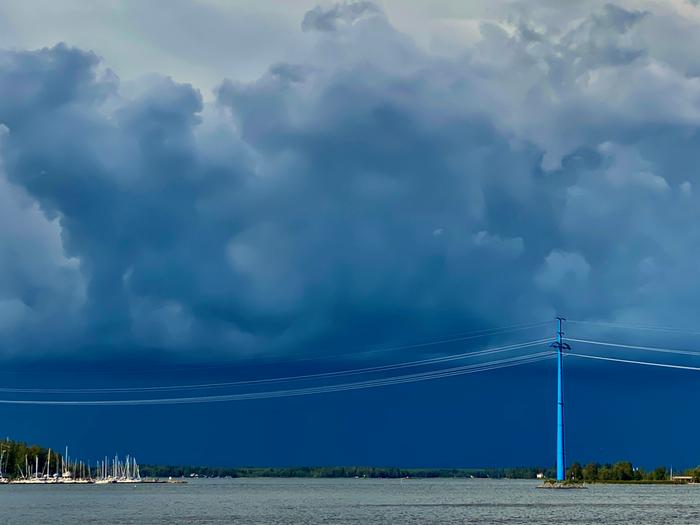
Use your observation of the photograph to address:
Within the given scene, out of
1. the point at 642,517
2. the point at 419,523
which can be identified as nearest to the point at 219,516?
the point at 419,523

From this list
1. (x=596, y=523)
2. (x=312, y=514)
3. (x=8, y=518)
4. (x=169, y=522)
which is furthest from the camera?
(x=312, y=514)

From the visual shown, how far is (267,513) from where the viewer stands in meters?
186

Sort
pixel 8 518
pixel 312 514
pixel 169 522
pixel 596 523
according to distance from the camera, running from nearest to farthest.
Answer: pixel 596 523 < pixel 169 522 < pixel 8 518 < pixel 312 514

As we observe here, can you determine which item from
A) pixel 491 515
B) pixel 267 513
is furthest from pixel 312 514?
pixel 491 515

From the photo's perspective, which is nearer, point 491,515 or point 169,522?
point 169,522

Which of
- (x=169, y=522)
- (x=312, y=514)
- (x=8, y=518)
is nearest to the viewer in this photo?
(x=169, y=522)

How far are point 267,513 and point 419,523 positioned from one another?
43061mm

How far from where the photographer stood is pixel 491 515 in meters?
172

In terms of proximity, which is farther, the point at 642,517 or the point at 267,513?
the point at 267,513

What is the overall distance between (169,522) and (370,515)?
35.8 meters

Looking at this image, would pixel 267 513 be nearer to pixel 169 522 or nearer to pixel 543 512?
pixel 169 522

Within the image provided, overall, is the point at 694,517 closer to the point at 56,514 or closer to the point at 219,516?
the point at 219,516

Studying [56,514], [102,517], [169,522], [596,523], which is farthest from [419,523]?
[56,514]

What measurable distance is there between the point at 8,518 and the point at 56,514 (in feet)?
50.6
